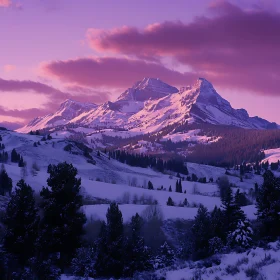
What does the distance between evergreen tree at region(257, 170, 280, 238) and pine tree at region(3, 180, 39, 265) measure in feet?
91.8

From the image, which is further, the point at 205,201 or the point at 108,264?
the point at 205,201

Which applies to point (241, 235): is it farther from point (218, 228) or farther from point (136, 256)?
point (136, 256)

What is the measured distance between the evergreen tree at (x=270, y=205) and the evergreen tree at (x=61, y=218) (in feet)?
80.2

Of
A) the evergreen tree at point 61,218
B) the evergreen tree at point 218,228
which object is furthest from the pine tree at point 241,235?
the evergreen tree at point 61,218

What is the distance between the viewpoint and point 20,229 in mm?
38000

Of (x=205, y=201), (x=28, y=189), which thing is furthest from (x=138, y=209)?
(x=28, y=189)

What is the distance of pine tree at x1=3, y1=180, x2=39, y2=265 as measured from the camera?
123ft

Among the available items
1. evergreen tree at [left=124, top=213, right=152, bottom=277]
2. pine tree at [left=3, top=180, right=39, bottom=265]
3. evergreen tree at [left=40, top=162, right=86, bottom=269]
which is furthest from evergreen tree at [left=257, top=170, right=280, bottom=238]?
pine tree at [left=3, top=180, right=39, bottom=265]

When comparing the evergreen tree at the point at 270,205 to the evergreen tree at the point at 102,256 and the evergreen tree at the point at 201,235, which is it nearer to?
the evergreen tree at the point at 201,235

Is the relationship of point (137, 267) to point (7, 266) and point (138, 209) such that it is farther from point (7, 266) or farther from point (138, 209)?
point (138, 209)

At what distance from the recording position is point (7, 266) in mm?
38125

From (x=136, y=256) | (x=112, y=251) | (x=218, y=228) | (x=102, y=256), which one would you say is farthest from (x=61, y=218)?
(x=218, y=228)

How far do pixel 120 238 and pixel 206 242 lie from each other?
17.4 meters

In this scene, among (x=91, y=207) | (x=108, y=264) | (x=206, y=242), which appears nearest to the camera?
(x=108, y=264)
